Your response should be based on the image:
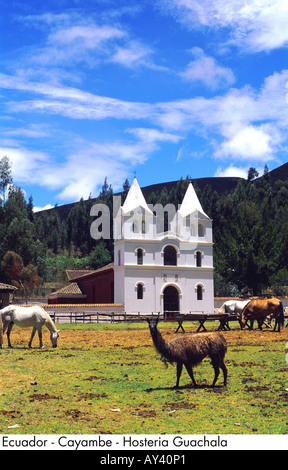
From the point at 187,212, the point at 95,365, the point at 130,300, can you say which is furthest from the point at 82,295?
the point at 95,365

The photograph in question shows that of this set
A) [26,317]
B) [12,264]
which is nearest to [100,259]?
[12,264]

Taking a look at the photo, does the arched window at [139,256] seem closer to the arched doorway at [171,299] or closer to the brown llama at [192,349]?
the arched doorway at [171,299]

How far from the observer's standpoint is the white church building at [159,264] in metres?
52.8

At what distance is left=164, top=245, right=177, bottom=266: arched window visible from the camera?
5472 centimetres

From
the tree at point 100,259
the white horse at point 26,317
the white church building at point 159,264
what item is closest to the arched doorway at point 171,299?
the white church building at point 159,264

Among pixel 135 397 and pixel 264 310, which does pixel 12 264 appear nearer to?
pixel 264 310

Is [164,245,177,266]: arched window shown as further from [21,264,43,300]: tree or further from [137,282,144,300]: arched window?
[21,264,43,300]: tree

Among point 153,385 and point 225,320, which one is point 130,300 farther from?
point 153,385

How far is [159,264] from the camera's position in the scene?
5375cm

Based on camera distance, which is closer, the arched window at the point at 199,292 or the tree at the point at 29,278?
the arched window at the point at 199,292

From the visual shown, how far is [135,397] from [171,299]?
1756 inches

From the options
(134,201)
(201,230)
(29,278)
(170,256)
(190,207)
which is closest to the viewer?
(170,256)

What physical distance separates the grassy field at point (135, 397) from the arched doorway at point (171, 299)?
37.4 m

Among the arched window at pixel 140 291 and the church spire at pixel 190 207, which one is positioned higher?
the church spire at pixel 190 207
